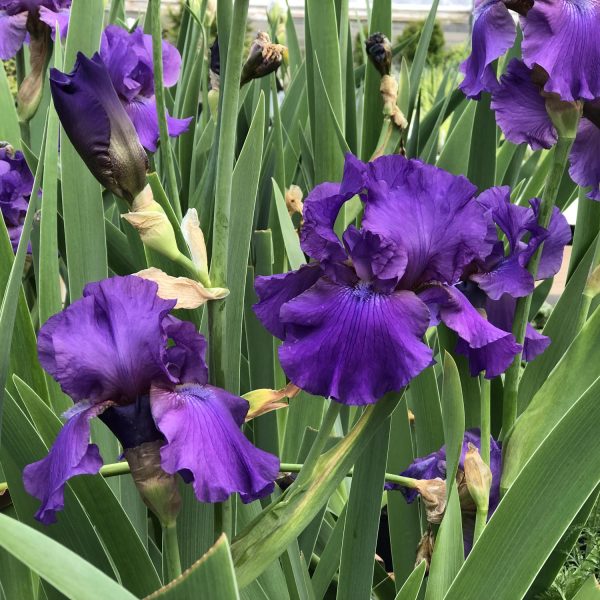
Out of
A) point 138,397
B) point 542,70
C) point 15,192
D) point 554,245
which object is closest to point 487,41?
point 542,70

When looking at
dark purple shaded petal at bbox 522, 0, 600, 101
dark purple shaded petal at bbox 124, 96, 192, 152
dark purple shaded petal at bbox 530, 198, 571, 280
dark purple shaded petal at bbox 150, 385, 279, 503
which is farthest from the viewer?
dark purple shaded petal at bbox 124, 96, 192, 152

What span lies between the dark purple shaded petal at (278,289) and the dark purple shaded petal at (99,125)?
0.32 feet

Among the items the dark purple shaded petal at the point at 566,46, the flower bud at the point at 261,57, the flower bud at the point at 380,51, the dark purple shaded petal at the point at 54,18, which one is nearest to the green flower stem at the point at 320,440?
the dark purple shaded petal at the point at 566,46

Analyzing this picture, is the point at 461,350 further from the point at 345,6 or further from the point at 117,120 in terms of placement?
the point at 345,6

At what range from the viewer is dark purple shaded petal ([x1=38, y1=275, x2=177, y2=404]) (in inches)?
17.2

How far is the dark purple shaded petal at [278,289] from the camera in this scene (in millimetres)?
489

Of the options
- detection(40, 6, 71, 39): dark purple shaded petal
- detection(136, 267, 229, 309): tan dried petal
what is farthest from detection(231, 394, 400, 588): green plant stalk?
detection(40, 6, 71, 39): dark purple shaded petal

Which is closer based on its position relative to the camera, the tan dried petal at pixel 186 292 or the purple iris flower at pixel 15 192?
the tan dried petal at pixel 186 292

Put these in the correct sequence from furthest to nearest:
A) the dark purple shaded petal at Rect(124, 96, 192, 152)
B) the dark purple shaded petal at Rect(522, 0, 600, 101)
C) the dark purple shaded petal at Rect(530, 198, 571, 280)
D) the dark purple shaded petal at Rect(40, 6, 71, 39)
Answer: the dark purple shaded petal at Rect(40, 6, 71, 39) < the dark purple shaded petal at Rect(124, 96, 192, 152) < the dark purple shaded petal at Rect(530, 198, 571, 280) < the dark purple shaded petal at Rect(522, 0, 600, 101)

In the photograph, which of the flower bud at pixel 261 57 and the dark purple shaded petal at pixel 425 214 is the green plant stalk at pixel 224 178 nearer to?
the dark purple shaded petal at pixel 425 214

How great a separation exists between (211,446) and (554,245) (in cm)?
38

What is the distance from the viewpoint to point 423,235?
476 mm

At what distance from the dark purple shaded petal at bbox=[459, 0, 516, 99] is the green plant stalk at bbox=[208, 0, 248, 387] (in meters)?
0.23

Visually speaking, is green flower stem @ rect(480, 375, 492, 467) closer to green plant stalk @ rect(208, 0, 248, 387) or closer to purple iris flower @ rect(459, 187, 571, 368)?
purple iris flower @ rect(459, 187, 571, 368)
